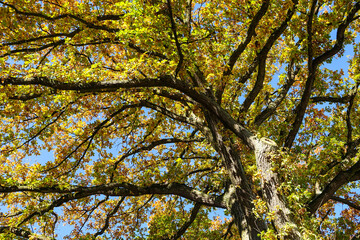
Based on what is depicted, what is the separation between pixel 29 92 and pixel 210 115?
479cm

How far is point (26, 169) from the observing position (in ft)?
35.9

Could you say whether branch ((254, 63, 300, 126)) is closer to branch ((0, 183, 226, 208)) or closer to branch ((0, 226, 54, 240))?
branch ((0, 183, 226, 208))

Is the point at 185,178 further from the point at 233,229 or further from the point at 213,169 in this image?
the point at 233,229

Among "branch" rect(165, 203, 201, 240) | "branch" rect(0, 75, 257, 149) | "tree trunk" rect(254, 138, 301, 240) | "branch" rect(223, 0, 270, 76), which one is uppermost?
"branch" rect(223, 0, 270, 76)

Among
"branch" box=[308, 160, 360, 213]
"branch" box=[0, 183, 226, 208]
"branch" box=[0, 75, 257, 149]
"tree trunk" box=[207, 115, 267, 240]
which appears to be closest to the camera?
"branch" box=[0, 75, 257, 149]

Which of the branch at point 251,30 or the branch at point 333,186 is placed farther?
the branch at point 333,186

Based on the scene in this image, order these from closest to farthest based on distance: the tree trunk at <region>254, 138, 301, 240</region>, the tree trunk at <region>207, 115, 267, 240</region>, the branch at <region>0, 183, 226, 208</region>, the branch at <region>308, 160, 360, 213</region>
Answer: the tree trunk at <region>254, 138, 301, 240</region>
the tree trunk at <region>207, 115, 267, 240</region>
the branch at <region>308, 160, 360, 213</region>
the branch at <region>0, 183, 226, 208</region>

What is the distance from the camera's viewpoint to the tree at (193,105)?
6.41 metres

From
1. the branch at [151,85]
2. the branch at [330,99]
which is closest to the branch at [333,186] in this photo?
the branch at [151,85]

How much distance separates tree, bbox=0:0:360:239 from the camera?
6.41 meters

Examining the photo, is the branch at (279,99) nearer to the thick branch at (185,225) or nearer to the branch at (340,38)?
the branch at (340,38)

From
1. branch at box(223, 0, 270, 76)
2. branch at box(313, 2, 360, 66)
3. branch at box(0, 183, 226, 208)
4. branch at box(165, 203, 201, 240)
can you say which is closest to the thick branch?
branch at box(165, 203, 201, 240)

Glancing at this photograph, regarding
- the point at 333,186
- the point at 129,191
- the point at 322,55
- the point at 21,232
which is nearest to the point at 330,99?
the point at 322,55

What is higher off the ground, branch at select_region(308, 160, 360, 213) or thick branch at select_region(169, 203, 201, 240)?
thick branch at select_region(169, 203, 201, 240)
